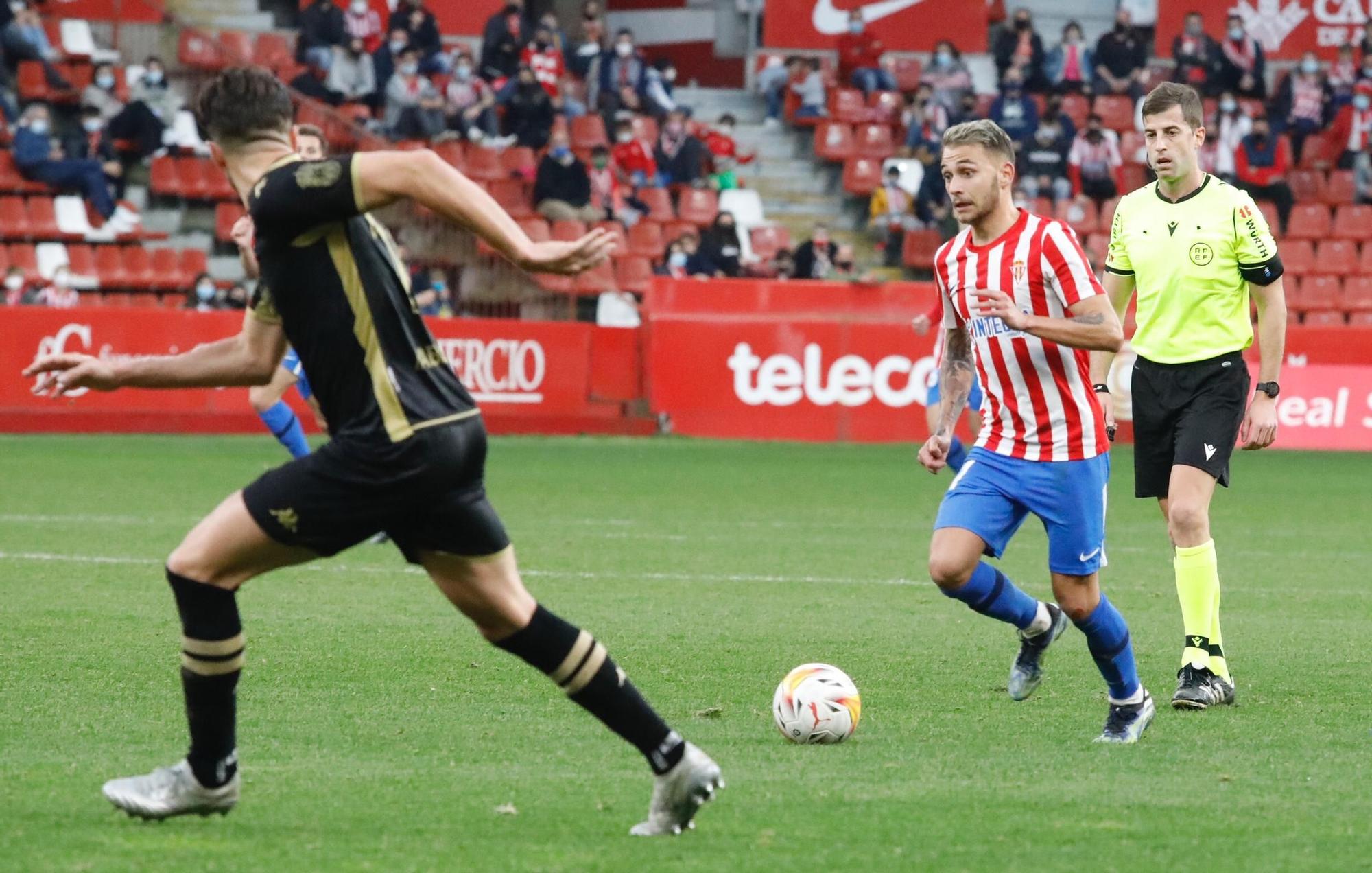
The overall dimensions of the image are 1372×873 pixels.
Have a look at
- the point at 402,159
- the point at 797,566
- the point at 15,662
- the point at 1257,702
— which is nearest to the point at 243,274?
the point at 797,566

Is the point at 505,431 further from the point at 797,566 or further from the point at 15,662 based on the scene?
the point at 15,662

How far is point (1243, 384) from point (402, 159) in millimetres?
4113

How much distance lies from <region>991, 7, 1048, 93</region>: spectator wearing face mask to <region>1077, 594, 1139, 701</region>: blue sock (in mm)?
22409

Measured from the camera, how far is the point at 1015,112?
26875 mm

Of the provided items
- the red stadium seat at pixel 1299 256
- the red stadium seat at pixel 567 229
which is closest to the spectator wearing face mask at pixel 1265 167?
the red stadium seat at pixel 1299 256

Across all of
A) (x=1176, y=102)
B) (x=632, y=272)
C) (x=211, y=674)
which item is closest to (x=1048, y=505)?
(x=1176, y=102)

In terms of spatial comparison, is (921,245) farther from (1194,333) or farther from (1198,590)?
(1198,590)

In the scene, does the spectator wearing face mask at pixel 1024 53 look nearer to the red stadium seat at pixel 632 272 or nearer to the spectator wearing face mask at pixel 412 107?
the red stadium seat at pixel 632 272

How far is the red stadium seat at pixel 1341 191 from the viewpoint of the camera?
92.3ft

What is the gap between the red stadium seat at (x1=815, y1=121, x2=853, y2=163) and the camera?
91.2 feet

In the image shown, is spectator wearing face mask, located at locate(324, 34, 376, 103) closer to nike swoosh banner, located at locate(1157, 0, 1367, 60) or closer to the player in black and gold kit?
nike swoosh banner, located at locate(1157, 0, 1367, 60)

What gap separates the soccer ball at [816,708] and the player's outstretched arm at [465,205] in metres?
2.13

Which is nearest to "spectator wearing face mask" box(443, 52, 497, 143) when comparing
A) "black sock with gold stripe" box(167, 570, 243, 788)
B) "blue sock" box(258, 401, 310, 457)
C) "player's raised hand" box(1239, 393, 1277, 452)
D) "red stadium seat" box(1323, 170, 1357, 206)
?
"red stadium seat" box(1323, 170, 1357, 206)

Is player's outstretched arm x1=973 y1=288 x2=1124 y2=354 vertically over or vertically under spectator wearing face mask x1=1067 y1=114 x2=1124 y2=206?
over
